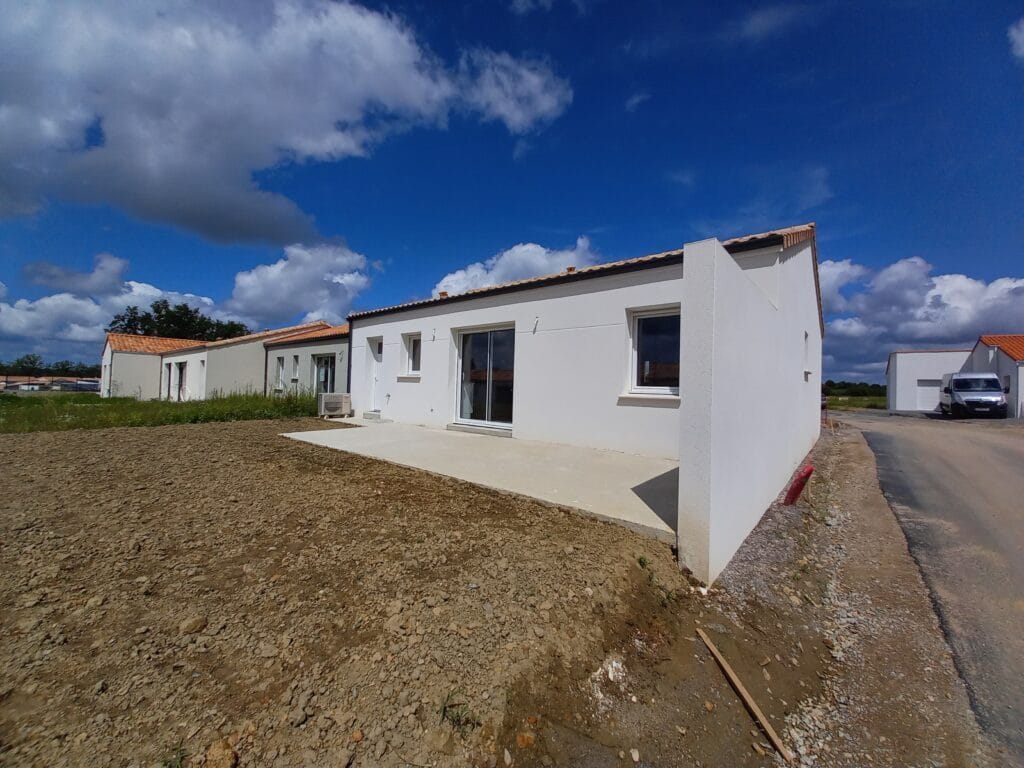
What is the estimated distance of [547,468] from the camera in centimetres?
579

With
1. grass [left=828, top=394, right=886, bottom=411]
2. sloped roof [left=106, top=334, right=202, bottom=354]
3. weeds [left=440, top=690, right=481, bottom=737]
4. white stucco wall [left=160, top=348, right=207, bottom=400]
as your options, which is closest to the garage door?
grass [left=828, top=394, right=886, bottom=411]

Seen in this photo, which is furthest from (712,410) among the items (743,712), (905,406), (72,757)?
(905,406)

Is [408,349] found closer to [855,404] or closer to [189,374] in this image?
[189,374]

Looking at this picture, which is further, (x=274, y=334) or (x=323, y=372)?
(x=274, y=334)

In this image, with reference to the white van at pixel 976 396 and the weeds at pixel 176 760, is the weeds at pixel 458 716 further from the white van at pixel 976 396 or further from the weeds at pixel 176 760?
the white van at pixel 976 396

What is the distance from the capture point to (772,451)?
5.39 meters

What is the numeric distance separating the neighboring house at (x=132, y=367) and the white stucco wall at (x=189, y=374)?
2.03 feet

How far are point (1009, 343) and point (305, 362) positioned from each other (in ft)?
121

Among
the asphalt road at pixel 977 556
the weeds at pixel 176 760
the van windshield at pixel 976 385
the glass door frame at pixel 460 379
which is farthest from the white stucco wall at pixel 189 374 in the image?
the van windshield at pixel 976 385

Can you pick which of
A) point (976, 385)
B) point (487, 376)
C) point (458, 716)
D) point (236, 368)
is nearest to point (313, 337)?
point (236, 368)

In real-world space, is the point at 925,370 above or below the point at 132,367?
above

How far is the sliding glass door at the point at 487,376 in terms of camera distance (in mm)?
8797

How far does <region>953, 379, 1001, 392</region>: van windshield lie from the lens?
19922 mm

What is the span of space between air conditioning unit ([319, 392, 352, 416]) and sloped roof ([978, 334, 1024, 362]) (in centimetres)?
3167
